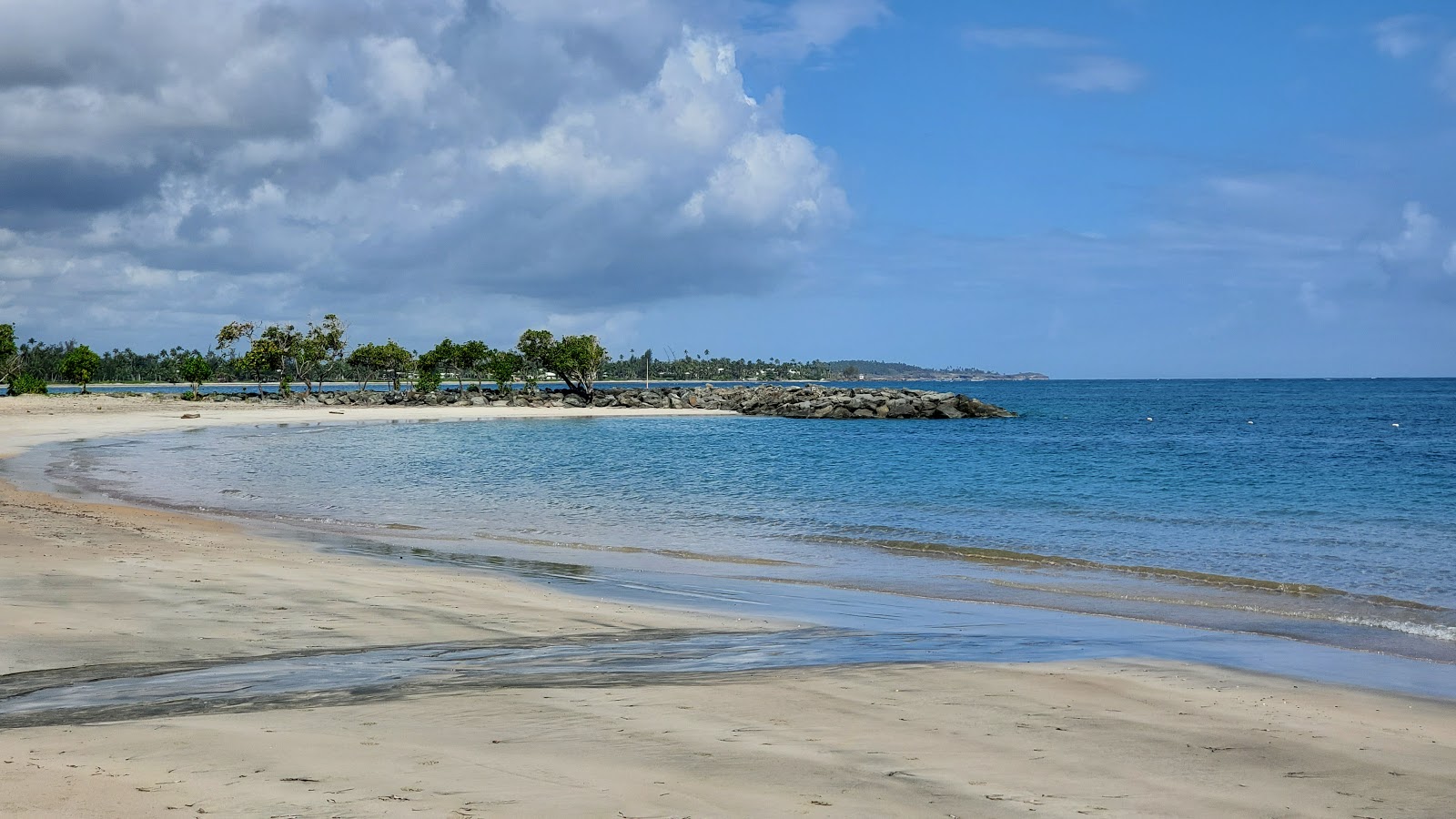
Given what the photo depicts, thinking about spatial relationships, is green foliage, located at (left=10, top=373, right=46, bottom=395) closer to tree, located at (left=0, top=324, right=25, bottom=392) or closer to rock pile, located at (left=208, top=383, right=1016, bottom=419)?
tree, located at (left=0, top=324, right=25, bottom=392)

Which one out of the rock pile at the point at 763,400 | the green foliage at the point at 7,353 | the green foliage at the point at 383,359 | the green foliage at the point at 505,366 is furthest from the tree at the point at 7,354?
the green foliage at the point at 505,366

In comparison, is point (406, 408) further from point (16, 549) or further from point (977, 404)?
point (16, 549)

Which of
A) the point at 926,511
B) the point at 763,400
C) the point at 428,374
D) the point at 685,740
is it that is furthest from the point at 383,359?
the point at 685,740

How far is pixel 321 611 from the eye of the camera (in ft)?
37.5

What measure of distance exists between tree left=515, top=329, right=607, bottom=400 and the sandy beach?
335ft

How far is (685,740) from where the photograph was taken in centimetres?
679

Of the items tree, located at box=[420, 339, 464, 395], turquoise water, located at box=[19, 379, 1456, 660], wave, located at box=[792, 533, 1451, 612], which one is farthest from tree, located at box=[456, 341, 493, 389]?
wave, located at box=[792, 533, 1451, 612]

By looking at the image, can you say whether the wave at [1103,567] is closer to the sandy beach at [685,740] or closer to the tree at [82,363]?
the sandy beach at [685,740]

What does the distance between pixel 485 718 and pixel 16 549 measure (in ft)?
38.8

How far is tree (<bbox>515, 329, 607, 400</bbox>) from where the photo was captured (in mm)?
113062

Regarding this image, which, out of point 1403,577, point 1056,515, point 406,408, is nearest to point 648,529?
point 1056,515

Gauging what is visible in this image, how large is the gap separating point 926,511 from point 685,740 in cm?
1977

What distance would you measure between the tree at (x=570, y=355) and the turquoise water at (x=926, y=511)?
5536cm

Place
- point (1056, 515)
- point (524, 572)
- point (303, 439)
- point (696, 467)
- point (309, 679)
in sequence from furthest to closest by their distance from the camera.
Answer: point (303, 439)
point (696, 467)
point (1056, 515)
point (524, 572)
point (309, 679)
